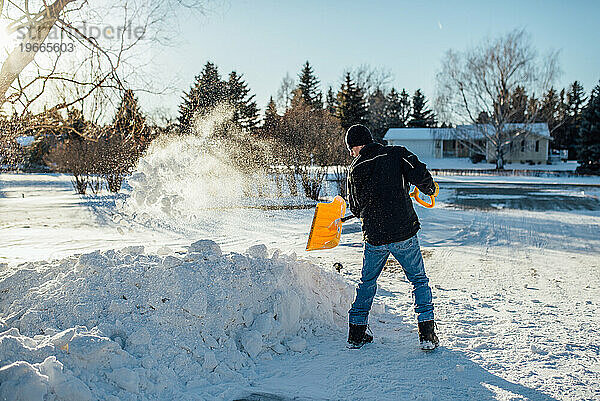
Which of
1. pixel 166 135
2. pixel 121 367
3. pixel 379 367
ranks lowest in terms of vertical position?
pixel 379 367

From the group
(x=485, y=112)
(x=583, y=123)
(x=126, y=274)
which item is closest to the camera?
(x=126, y=274)

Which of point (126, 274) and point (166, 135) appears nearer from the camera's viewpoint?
point (126, 274)

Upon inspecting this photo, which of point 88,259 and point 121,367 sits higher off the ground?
point 88,259

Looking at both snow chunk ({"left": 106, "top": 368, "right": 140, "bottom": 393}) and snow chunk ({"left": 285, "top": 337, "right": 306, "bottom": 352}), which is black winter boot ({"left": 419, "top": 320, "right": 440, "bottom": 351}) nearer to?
snow chunk ({"left": 285, "top": 337, "right": 306, "bottom": 352})

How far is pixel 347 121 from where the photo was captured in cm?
4081

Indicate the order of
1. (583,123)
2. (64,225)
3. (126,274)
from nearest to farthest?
(126,274), (64,225), (583,123)

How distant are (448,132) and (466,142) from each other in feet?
13.3

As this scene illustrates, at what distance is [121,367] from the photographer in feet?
9.81

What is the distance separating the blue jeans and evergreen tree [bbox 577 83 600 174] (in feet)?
113

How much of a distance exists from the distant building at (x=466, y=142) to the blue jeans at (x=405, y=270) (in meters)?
39.4

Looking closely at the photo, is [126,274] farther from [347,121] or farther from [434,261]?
[347,121]

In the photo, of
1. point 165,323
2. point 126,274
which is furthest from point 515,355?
point 126,274

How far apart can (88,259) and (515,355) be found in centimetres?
354

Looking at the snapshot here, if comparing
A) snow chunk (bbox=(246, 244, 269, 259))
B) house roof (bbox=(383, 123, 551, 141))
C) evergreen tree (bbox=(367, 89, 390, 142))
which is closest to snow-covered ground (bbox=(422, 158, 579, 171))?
house roof (bbox=(383, 123, 551, 141))
